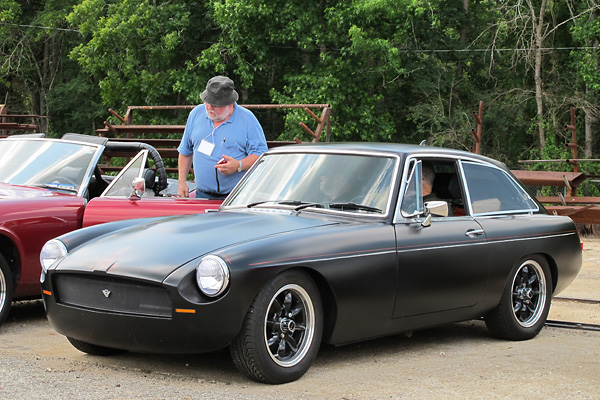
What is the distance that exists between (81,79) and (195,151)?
1412 inches

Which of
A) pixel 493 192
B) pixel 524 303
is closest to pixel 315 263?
pixel 493 192

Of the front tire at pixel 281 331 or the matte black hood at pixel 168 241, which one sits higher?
the matte black hood at pixel 168 241

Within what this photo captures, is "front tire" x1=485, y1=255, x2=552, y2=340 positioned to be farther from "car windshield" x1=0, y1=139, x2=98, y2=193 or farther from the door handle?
"car windshield" x1=0, y1=139, x2=98, y2=193

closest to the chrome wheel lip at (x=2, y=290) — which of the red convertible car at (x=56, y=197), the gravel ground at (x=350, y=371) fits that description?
the red convertible car at (x=56, y=197)

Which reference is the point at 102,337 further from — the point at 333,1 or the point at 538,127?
the point at 538,127

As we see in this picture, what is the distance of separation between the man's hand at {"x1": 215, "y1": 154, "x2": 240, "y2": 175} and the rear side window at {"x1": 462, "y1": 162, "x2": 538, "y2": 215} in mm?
1955

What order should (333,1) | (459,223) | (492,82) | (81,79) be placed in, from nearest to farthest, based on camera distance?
(459,223) → (333,1) → (492,82) → (81,79)

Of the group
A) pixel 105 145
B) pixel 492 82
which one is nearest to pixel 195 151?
pixel 105 145

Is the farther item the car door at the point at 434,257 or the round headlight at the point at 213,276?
the car door at the point at 434,257

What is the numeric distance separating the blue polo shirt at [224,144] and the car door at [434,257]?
6.33 feet

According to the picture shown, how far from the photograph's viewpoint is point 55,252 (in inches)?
229

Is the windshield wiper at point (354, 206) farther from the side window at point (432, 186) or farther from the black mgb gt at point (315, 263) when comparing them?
the side window at point (432, 186)

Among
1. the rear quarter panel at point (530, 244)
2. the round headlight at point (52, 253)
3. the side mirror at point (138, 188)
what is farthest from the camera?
the side mirror at point (138, 188)

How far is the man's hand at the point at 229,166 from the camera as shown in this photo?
25.4 feet
